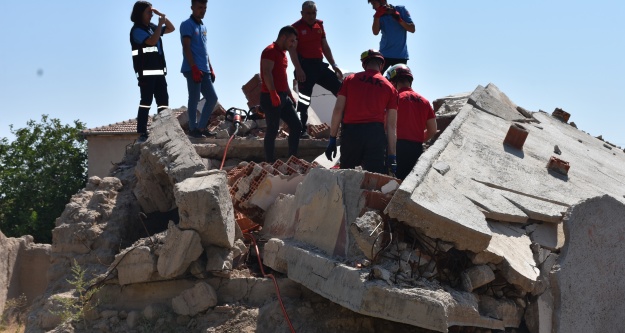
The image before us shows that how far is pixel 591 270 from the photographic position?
21.8 feet

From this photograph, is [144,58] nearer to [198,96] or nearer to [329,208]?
[198,96]

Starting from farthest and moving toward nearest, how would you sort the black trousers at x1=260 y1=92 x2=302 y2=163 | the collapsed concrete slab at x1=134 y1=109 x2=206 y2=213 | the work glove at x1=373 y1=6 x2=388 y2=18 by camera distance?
the work glove at x1=373 y1=6 x2=388 y2=18 → the black trousers at x1=260 y1=92 x2=302 y2=163 → the collapsed concrete slab at x1=134 y1=109 x2=206 y2=213

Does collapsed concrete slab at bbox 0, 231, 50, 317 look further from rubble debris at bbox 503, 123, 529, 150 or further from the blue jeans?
rubble debris at bbox 503, 123, 529, 150

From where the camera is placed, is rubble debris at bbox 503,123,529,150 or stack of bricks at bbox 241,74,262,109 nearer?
rubble debris at bbox 503,123,529,150

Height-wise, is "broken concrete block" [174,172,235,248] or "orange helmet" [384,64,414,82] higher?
"orange helmet" [384,64,414,82]

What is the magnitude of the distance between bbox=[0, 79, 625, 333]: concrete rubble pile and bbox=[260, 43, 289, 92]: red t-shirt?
1357 mm

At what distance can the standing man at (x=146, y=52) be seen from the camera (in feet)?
33.9

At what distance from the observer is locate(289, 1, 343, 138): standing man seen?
10.5 m

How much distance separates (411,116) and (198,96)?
10.8 feet

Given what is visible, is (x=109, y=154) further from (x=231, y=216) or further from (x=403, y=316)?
(x=403, y=316)

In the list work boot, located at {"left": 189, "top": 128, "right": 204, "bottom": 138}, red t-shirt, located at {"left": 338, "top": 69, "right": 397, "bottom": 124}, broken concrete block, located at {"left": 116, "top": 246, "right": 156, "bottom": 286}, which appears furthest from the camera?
work boot, located at {"left": 189, "top": 128, "right": 204, "bottom": 138}

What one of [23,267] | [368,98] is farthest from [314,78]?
[23,267]

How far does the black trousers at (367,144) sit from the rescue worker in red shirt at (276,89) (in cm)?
183

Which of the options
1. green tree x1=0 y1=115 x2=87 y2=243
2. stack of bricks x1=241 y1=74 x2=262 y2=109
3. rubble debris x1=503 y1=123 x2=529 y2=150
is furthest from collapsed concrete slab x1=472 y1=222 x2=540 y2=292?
green tree x1=0 y1=115 x2=87 y2=243
